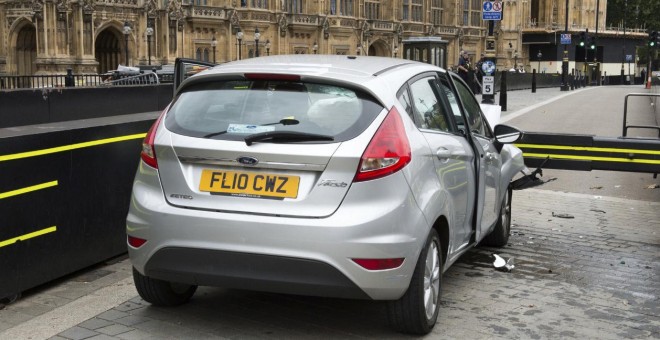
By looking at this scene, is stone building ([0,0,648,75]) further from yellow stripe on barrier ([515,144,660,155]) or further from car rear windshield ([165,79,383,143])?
car rear windshield ([165,79,383,143])

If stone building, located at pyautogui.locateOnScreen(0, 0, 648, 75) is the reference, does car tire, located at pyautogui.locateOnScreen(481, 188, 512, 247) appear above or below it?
below

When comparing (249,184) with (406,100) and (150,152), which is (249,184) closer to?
(150,152)

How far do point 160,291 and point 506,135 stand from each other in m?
3.32

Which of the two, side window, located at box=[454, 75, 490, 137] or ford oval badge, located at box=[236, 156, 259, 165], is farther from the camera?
side window, located at box=[454, 75, 490, 137]

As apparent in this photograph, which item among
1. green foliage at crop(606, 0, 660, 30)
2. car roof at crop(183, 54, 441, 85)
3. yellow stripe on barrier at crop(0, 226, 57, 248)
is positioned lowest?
yellow stripe on barrier at crop(0, 226, 57, 248)

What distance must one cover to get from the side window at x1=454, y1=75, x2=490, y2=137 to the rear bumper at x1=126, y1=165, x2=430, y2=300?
2.11 metres

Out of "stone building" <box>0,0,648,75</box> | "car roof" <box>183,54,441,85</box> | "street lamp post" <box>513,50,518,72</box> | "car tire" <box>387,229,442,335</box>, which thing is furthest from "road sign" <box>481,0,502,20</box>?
"street lamp post" <box>513,50,518,72</box>

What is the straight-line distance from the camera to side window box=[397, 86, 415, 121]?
5.21 meters

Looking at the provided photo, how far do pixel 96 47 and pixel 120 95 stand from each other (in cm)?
2774

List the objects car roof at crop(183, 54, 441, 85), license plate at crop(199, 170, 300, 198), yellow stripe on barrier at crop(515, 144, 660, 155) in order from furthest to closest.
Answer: yellow stripe on barrier at crop(515, 144, 660, 155) → car roof at crop(183, 54, 441, 85) → license plate at crop(199, 170, 300, 198)

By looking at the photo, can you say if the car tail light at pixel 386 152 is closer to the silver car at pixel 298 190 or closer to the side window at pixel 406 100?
the silver car at pixel 298 190

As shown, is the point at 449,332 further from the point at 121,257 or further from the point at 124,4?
the point at 124,4

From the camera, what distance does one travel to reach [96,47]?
135 feet

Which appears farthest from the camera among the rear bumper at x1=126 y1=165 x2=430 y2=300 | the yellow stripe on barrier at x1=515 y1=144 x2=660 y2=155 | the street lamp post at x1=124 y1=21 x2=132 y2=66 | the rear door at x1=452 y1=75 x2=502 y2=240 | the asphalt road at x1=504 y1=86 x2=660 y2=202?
the street lamp post at x1=124 y1=21 x2=132 y2=66
